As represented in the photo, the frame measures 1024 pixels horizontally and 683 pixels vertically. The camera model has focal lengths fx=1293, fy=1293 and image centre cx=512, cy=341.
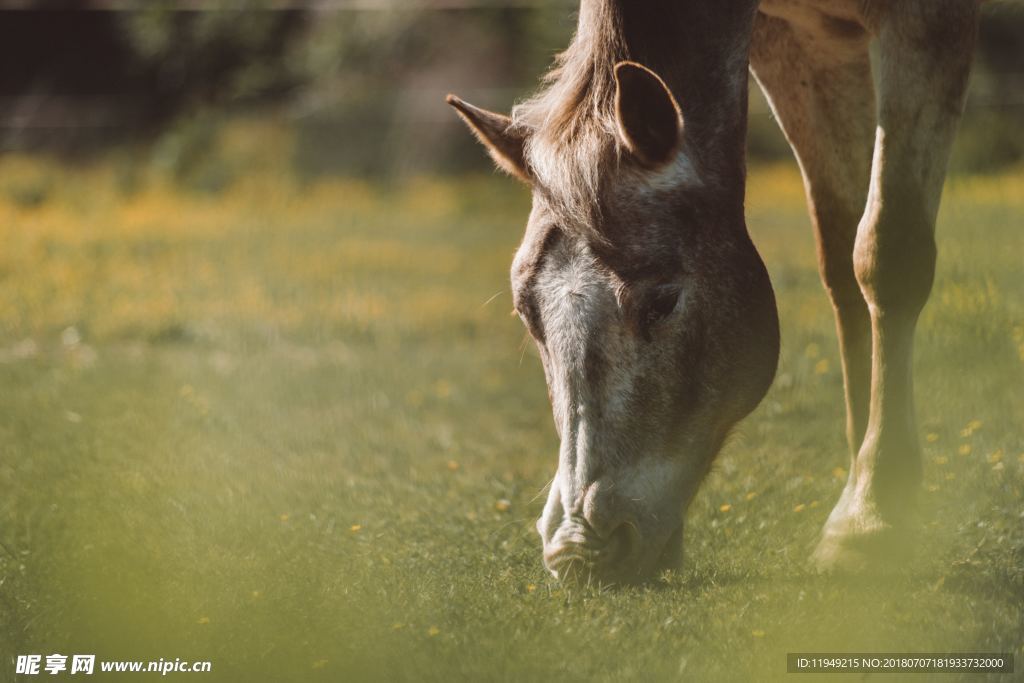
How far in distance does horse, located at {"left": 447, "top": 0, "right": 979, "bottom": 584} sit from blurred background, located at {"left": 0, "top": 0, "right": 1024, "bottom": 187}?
12.2 metres

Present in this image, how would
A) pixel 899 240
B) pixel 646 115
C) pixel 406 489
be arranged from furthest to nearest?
pixel 406 489 < pixel 899 240 < pixel 646 115

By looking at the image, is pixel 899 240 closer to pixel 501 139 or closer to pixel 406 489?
pixel 501 139

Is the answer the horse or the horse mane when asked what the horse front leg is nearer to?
the horse

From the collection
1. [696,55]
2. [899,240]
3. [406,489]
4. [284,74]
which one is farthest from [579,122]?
[284,74]

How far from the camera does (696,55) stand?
3.92m

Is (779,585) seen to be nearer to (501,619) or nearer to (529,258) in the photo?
(501,619)

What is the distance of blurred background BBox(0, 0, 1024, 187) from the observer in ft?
55.5

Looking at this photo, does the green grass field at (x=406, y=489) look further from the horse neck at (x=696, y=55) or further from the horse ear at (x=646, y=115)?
the horse ear at (x=646, y=115)

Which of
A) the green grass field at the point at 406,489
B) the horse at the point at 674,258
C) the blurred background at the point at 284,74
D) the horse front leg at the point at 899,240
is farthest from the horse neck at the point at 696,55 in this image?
the blurred background at the point at 284,74

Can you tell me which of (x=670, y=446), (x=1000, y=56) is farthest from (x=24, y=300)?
(x=1000, y=56)

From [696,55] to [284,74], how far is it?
50.2 ft

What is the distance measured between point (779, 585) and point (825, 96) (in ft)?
5.83

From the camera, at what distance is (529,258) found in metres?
3.72

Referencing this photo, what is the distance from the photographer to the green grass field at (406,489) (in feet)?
12.1
